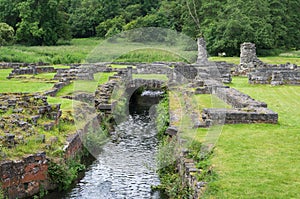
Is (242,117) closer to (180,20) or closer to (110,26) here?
(110,26)

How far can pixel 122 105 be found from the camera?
2908 centimetres

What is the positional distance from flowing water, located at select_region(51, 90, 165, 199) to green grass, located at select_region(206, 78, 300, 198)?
2.76 m

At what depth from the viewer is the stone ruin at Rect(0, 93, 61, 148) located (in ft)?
48.8

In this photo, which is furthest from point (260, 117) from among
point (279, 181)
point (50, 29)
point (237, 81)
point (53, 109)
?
point (50, 29)

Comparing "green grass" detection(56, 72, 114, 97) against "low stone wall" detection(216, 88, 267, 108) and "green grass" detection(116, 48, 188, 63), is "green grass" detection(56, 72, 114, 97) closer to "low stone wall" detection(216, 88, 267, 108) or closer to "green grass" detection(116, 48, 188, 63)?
"low stone wall" detection(216, 88, 267, 108)

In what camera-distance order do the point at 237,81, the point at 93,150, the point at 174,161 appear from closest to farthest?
the point at 174,161
the point at 93,150
the point at 237,81

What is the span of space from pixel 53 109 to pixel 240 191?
392 inches

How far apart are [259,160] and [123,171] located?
18.7 ft

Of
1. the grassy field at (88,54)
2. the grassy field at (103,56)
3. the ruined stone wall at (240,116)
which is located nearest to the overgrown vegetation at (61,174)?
the ruined stone wall at (240,116)

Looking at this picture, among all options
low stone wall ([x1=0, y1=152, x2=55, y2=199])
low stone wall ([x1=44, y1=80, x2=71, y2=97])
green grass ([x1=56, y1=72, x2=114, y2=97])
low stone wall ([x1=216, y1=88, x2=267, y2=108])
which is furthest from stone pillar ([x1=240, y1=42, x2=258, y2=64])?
low stone wall ([x1=0, y1=152, x2=55, y2=199])

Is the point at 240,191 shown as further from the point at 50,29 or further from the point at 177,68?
the point at 50,29

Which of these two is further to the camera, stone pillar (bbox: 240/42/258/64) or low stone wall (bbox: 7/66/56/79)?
stone pillar (bbox: 240/42/258/64)

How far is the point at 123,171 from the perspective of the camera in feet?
55.0

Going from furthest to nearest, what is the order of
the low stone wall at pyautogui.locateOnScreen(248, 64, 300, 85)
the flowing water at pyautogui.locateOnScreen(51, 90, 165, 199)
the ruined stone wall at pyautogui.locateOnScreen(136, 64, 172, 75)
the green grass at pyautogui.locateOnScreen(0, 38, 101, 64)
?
1. the green grass at pyautogui.locateOnScreen(0, 38, 101, 64)
2. the ruined stone wall at pyautogui.locateOnScreen(136, 64, 172, 75)
3. the low stone wall at pyautogui.locateOnScreen(248, 64, 300, 85)
4. the flowing water at pyautogui.locateOnScreen(51, 90, 165, 199)
